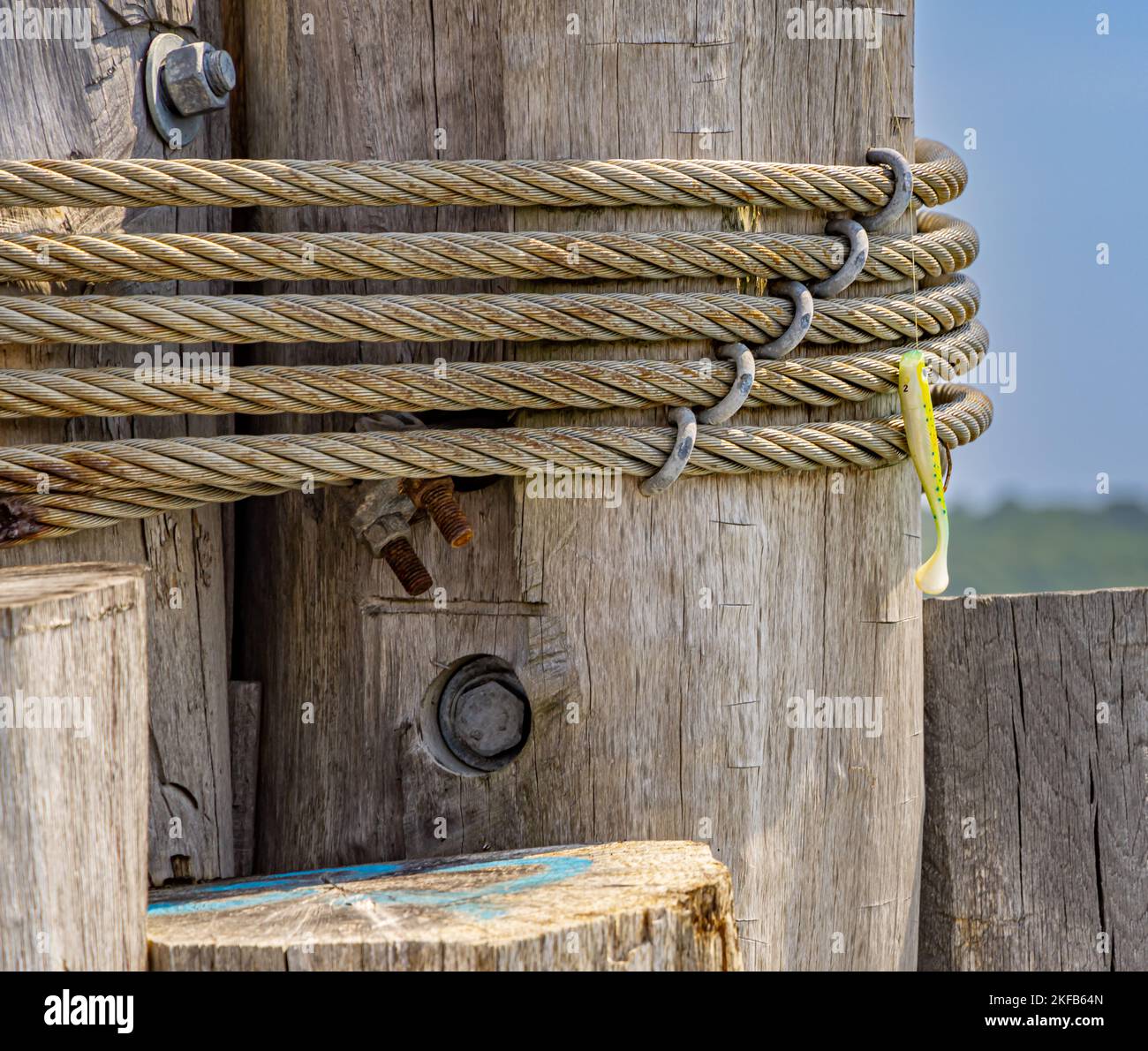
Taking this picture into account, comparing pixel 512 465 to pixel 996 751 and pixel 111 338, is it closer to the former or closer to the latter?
pixel 111 338

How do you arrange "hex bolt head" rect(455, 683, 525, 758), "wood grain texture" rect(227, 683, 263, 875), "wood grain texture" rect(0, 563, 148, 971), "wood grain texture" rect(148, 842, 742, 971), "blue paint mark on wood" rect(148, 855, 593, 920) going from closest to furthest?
"wood grain texture" rect(0, 563, 148, 971) < "wood grain texture" rect(148, 842, 742, 971) < "blue paint mark on wood" rect(148, 855, 593, 920) < "hex bolt head" rect(455, 683, 525, 758) < "wood grain texture" rect(227, 683, 263, 875)

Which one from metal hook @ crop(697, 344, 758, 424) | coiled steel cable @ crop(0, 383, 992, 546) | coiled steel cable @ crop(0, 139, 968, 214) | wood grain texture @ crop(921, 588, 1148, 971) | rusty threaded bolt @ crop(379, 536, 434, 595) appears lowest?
wood grain texture @ crop(921, 588, 1148, 971)

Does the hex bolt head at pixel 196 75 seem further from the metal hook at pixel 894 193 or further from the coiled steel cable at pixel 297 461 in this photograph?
the metal hook at pixel 894 193

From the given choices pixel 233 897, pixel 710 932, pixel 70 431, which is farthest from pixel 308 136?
pixel 710 932

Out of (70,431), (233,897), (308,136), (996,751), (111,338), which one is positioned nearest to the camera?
(233,897)

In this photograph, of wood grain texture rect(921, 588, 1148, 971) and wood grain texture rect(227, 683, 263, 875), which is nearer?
wood grain texture rect(227, 683, 263, 875)

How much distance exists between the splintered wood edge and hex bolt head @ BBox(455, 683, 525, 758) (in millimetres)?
592

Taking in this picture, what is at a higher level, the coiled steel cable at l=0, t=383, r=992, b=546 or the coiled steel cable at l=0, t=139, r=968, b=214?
the coiled steel cable at l=0, t=139, r=968, b=214

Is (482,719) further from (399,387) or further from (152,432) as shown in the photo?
(152,432)

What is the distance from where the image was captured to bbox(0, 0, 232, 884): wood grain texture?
5.92 feet

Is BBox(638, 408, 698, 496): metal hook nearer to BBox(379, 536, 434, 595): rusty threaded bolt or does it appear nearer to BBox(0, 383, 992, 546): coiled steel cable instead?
BBox(0, 383, 992, 546): coiled steel cable

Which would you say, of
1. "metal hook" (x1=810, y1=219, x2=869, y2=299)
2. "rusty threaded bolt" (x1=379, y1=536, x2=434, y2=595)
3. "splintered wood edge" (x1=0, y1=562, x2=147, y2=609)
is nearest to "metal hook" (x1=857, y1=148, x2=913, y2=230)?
"metal hook" (x1=810, y1=219, x2=869, y2=299)

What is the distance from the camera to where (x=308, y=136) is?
6.56 feet
